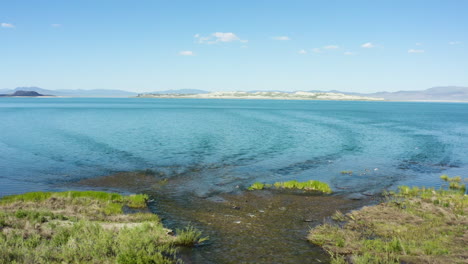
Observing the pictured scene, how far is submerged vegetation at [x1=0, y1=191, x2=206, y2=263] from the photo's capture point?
12.9m

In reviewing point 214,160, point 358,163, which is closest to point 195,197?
point 214,160

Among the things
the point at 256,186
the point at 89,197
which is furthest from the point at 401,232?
the point at 89,197

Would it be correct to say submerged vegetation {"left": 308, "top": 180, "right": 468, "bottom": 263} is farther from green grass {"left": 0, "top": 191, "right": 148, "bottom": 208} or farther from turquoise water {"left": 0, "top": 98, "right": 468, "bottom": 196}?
green grass {"left": 0, "top": 191, "right": 148, "bottom": 208}

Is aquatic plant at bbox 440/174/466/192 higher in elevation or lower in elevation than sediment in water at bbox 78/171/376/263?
lower

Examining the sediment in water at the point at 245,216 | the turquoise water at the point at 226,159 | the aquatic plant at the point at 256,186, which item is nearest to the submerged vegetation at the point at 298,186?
the aquatic plant at the point at 256,186

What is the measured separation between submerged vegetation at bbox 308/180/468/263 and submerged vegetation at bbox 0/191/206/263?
22.7 feet

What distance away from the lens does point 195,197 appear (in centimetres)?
2423

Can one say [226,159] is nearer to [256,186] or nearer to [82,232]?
[256,186]

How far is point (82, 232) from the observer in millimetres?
15508

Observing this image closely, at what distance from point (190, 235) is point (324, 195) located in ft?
41.9

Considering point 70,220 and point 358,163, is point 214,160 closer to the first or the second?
point 358,163

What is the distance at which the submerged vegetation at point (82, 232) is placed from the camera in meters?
12.9

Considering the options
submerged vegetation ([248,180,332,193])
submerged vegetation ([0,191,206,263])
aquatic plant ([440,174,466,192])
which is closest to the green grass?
submerged vegetation ([0,191,206,263])

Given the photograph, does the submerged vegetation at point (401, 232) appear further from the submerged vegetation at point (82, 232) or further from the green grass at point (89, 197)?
the green grass at point (89, 197)
